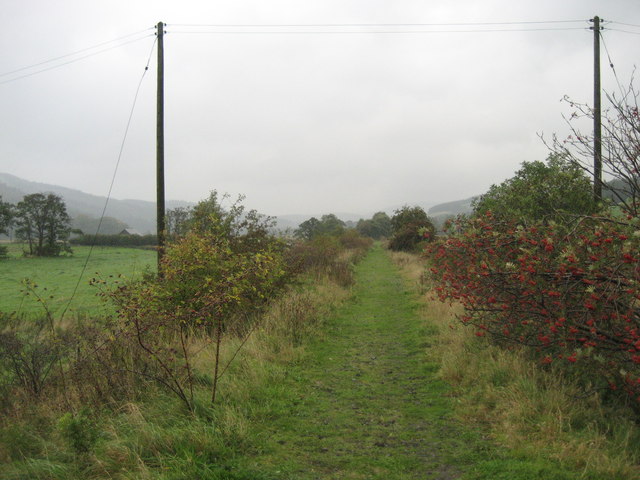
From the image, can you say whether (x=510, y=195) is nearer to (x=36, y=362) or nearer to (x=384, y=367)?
(x=384, y=367)

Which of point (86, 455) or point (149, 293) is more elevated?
point (149, 293)

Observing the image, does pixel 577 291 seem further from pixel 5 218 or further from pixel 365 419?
pixel 5 218

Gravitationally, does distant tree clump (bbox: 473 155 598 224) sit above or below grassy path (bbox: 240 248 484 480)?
above

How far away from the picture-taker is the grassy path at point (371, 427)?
3.44 metres

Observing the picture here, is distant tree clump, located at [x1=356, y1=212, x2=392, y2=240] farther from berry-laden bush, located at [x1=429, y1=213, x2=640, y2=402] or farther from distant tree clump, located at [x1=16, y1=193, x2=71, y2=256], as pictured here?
berry-laden bush, located at [x1=429, y1=213, x2=640, y2=402]

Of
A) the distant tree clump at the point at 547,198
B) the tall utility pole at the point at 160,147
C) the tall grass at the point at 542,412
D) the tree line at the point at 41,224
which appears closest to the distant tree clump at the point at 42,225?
the tree line at the point at 41,224

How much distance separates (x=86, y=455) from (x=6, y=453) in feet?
4.00

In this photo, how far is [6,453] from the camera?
4.02 meters

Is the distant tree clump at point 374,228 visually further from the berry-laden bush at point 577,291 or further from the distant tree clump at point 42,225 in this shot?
the berry-laden bush at point 577,291

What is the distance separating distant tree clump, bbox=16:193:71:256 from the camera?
29125mm

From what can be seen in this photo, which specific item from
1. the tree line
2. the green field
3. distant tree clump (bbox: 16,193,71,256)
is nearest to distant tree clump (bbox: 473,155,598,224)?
the green field

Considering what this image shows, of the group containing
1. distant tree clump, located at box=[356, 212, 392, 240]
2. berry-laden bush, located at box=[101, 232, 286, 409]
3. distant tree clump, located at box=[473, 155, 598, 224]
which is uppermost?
distant tree clump, located at box=[356, 212, 392, 240]

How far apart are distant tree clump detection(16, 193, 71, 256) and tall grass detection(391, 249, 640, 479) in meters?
30.9

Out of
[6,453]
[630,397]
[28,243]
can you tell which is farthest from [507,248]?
[28,243]
